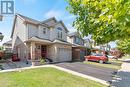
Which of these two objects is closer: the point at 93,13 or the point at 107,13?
the point at 107,13

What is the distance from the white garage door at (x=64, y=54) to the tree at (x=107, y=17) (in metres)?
18.1

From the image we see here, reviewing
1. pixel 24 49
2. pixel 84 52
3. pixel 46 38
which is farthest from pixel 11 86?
pixel 84 52

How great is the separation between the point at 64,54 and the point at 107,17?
26.7m

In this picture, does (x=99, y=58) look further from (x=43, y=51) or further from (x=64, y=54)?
(x=43, y=51)

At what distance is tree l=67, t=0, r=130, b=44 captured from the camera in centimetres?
400

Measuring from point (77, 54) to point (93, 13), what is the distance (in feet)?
91.4

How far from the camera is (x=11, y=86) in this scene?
10.3 metres

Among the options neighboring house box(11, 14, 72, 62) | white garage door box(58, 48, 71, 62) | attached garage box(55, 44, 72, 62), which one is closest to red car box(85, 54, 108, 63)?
white garage door box(58, 48, 71, 62)

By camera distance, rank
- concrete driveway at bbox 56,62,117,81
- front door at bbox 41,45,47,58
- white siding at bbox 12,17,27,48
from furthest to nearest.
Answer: front door at bbox 41,45,47,58 → white siding at bbox 12,17,27,48 → concrete driveway at bbox 56,62,117,81

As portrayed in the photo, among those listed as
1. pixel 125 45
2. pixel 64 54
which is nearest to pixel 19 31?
pixel 64 54

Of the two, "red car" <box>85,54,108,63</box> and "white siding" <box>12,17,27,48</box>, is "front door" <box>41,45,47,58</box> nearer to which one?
"white siding" <box>12,17,27,48</box>

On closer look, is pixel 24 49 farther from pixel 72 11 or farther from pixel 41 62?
pixel 72 11

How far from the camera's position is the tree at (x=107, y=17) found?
4.00 metres

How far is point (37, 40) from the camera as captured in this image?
24.8 m
